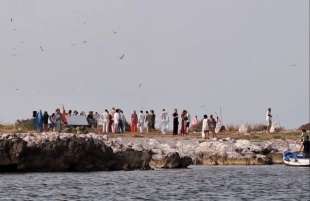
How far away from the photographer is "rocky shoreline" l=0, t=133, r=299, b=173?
53562 mm

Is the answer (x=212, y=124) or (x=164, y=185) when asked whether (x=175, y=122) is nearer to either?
(x=212, y=124)

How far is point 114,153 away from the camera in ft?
185

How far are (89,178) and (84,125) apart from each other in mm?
21732

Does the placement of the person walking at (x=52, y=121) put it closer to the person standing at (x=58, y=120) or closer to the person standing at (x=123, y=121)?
the person standing at (x=58, y=120)

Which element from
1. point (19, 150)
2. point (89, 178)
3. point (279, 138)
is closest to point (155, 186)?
point (89, 178)

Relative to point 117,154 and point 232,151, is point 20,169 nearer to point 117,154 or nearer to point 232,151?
point 117,154

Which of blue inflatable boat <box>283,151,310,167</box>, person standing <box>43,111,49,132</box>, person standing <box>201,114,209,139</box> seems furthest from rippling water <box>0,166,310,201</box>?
person standing <box>43,111,49,132</box>

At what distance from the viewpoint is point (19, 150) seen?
5266 cm

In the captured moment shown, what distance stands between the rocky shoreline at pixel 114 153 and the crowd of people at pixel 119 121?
568cm

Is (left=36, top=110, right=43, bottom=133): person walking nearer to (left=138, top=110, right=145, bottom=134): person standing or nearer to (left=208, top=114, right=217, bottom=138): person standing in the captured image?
(left=138, top=110, right=145, bottom=134): person standing

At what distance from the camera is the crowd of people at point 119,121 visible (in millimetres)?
70688

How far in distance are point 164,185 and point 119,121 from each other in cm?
2591

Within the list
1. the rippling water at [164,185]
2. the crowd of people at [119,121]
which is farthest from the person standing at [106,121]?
the rippling water at [164,185]

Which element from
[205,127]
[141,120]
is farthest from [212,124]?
[141,120]
